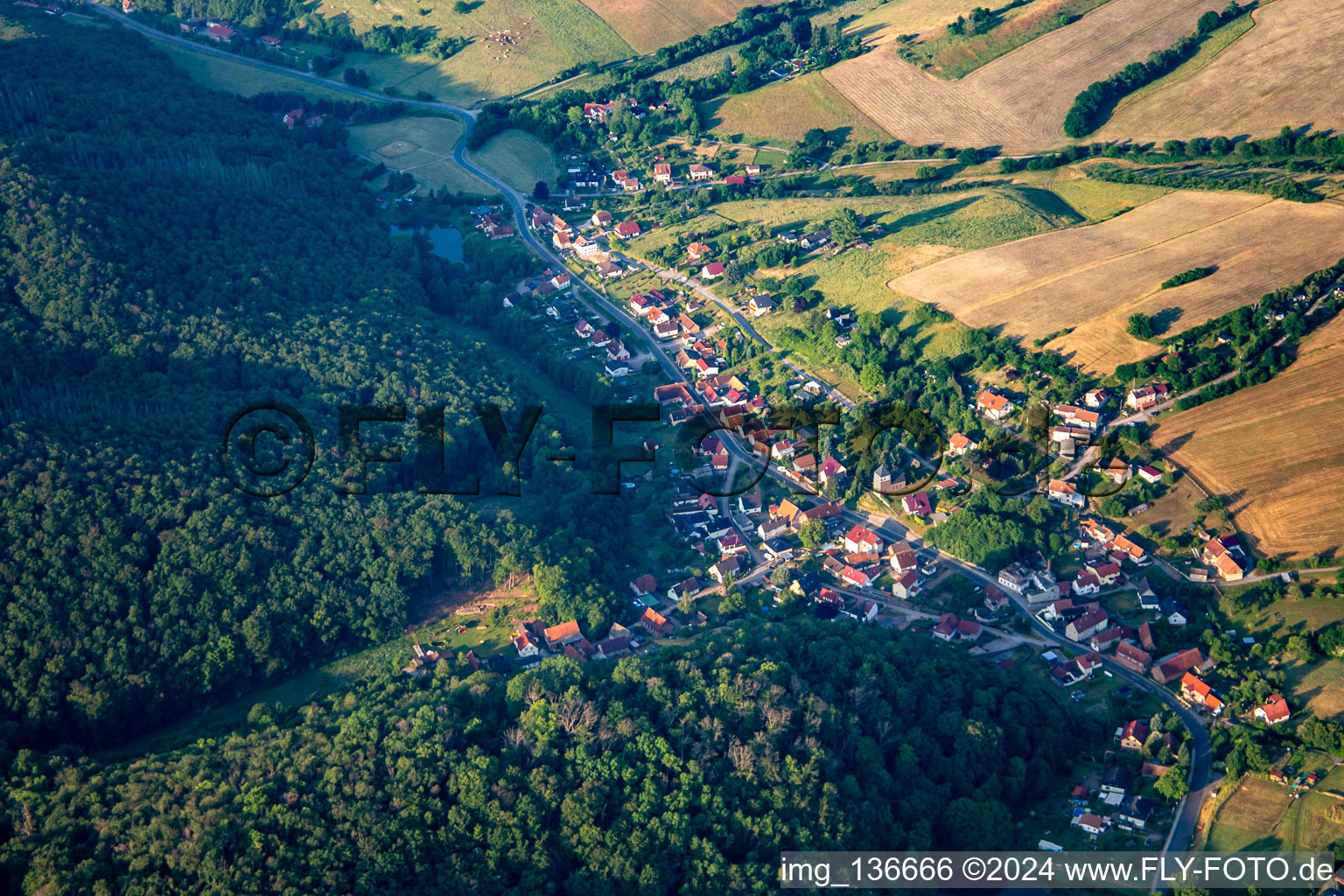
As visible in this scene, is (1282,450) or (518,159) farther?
(518,159)

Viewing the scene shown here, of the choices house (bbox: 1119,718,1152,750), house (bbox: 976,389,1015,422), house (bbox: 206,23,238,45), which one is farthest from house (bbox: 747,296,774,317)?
house (bbox: 206,23,238,45)

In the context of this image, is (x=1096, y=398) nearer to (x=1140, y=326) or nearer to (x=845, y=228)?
(x=1140, y=326)

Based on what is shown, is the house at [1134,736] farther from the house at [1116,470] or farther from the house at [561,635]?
the house at [561,635]

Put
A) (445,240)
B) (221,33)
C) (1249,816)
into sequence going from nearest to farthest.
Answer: (1249,816), (445,240), (221,33)

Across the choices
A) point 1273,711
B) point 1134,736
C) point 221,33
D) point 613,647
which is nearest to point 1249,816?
point 1134,736

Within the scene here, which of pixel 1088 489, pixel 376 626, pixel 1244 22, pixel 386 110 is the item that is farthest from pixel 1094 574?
pixel 386 110

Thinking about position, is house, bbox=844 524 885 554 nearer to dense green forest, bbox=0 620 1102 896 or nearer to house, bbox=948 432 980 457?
house, bbox=948 432 980 457

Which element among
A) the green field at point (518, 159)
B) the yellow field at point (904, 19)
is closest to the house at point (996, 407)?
the green field at point (518, 159)
